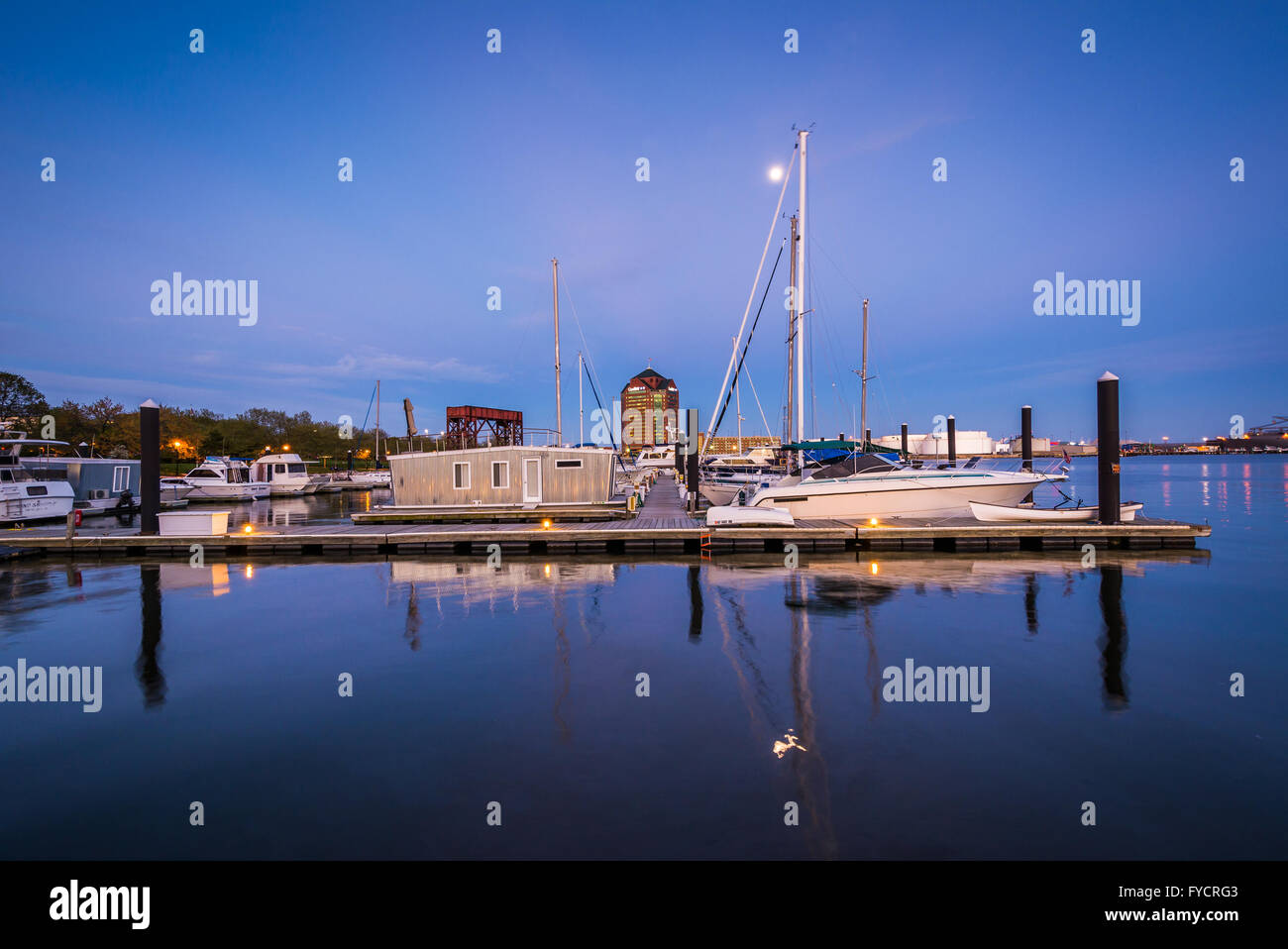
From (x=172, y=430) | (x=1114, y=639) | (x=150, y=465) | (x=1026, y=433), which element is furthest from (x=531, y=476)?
(x=172, y=430)

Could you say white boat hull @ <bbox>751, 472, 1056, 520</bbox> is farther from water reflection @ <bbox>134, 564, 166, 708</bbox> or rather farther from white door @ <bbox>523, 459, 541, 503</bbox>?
water reflection @ <bbox>134, 564, 166, 708</bbox>

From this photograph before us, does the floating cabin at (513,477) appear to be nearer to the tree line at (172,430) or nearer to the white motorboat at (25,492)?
the white motorboat at (25,492)

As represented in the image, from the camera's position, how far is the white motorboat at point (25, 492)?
2864 centimetres

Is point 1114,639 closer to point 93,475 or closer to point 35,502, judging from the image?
point 35,502

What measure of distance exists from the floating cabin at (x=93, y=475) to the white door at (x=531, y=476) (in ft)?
94.2

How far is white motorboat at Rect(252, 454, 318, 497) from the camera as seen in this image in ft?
173

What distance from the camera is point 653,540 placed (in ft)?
68.5

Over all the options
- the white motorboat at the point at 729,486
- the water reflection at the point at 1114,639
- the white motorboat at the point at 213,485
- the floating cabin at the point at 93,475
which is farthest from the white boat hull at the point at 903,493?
the white motorboat at the point at 213,485

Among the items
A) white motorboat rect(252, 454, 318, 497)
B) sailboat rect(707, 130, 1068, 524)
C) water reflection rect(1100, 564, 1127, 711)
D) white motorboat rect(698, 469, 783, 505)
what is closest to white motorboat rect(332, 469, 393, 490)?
white motorboat rect(252, 454, 318, 497)

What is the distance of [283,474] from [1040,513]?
56211 mm
